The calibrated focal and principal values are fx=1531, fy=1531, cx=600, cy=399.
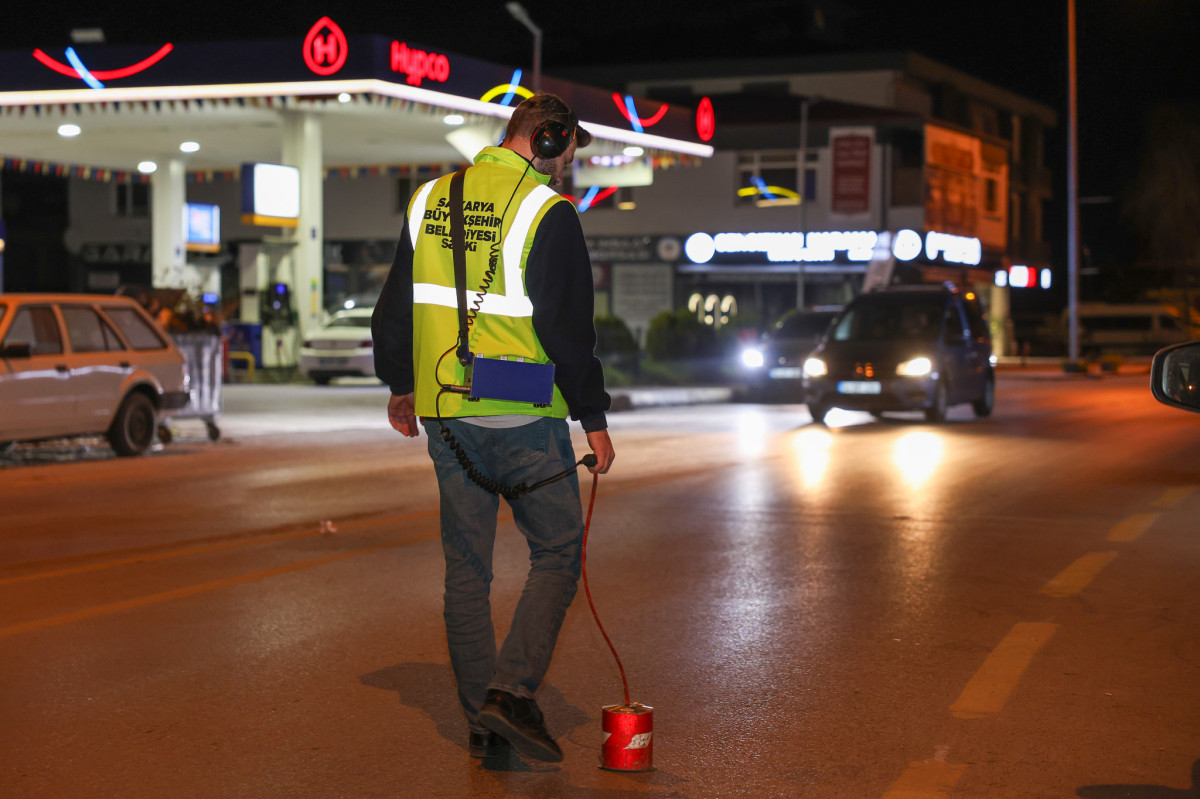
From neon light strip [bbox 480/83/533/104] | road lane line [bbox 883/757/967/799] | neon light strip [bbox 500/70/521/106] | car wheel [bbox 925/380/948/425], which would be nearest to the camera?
road lane line [bbox 883/757/967/799]

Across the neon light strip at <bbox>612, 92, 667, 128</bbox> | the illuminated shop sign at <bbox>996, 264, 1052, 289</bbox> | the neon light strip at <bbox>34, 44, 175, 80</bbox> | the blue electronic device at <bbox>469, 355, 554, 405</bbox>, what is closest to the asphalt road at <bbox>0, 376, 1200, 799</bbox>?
the blue electronic device at <bbox>469, 355, 554, 405</bbox>

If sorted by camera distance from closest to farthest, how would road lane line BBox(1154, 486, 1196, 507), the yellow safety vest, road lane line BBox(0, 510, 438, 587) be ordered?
the yellow safety vest
road lane line BBox(0, 510, 438, 587)
road lane line BBox(1154, 486, 1196, 507)

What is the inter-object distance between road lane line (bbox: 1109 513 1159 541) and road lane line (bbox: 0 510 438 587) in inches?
185

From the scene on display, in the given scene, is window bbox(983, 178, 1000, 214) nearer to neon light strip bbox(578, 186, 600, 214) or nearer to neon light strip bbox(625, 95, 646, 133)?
neon light strip bbox(578, 186, 600, 214)

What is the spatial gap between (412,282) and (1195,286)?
5979 centimetres

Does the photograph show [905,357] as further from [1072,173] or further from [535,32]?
[1072,173]

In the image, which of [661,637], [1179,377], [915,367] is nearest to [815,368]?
[915,367]

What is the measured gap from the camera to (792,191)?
54.8 meters

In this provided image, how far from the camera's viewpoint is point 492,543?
15.5 feet

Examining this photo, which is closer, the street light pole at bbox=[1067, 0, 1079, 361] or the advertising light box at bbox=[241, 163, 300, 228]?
the advertising light box at bbox=[241, 163, 300, 228]

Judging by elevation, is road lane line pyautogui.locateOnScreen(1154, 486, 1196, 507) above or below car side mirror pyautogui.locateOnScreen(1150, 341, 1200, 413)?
below

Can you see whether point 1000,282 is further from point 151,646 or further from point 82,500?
point 151,646

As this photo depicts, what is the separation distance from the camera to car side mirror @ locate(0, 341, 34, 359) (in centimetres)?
1377

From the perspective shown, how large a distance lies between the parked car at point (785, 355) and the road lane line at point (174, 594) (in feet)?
60.3
